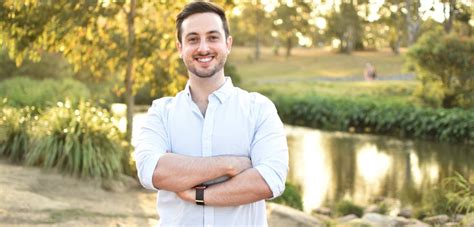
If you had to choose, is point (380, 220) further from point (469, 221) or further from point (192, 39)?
point (192, 39)

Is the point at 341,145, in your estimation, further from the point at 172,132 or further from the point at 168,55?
the point at 172,132

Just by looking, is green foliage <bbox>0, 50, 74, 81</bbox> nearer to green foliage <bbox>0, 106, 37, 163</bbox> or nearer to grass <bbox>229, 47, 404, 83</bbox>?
green foliage <bbox>0, 106, 37, 163</bbox>

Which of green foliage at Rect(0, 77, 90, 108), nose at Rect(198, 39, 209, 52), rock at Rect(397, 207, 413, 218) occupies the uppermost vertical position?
nose at Rect(198, 39, 209, 52)

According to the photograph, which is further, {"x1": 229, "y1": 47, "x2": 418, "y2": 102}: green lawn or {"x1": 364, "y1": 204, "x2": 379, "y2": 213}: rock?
{"x1": 229, "y1": 47, "x2": 418, "y2": 102}: green lawn

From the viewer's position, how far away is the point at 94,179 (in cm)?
931

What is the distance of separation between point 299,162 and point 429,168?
9.92 ft

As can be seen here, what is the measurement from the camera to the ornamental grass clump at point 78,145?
30.8ft

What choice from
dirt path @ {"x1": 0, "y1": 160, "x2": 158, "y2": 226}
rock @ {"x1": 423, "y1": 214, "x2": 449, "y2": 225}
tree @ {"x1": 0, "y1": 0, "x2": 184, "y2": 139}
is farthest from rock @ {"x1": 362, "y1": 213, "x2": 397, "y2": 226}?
tree @ {"x1": 0, "y1": 0, "x2": 184, "y2": 139}

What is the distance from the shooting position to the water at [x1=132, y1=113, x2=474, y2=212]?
1316 centimetres

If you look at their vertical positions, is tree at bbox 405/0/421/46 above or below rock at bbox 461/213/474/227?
above

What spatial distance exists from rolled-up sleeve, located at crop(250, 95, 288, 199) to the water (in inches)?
325

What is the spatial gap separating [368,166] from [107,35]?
27.0 feet

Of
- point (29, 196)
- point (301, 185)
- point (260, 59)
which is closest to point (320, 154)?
point (301, 185)

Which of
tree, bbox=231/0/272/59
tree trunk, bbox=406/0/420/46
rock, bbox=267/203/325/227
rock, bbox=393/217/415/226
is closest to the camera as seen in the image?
rock, bbox=267/203/325/227
